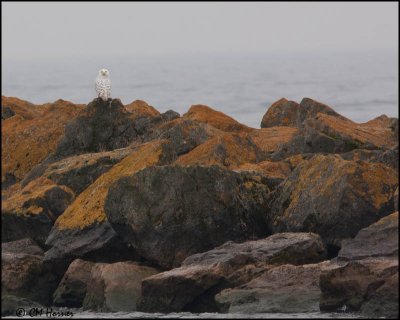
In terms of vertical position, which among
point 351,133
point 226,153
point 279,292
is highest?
point 351,133

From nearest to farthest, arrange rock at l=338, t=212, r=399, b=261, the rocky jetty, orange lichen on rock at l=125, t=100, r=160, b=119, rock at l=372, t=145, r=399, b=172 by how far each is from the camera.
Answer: rock at l=338, t=212, r=399, b=261 < the rocky jetty < rock at l=372, t=145, r=399, b=172 < orange lichen on rock at l=125, t=100, r=160, b=119

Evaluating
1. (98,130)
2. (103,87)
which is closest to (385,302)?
(98,130)

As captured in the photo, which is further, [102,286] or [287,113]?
[287,113]

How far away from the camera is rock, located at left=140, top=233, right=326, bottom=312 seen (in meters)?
18.6

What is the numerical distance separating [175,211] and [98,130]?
252 inches

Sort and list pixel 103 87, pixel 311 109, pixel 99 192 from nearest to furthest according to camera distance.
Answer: pixel 99 192, pixel 103 87, pixel 311 109

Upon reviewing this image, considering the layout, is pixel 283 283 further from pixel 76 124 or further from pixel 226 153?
pixel 76 124

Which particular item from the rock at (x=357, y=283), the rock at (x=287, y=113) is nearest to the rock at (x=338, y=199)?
the rock at (x=357, y=283)

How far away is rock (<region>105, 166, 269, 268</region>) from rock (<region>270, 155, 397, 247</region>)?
1.16 metres

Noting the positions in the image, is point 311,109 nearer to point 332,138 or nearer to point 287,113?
point 287,113

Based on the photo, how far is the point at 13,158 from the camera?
27031 mm

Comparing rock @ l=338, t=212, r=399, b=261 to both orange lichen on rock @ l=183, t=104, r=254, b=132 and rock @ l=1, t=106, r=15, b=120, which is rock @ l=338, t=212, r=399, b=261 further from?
rock @ l=1, t=106, r=15, b=120

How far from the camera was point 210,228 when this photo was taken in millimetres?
20656

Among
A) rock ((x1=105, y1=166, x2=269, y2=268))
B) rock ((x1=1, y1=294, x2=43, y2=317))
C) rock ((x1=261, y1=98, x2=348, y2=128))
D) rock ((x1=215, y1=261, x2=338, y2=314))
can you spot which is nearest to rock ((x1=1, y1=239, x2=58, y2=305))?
rock ((x1=1, y1=294, x2=43, y2=317))
